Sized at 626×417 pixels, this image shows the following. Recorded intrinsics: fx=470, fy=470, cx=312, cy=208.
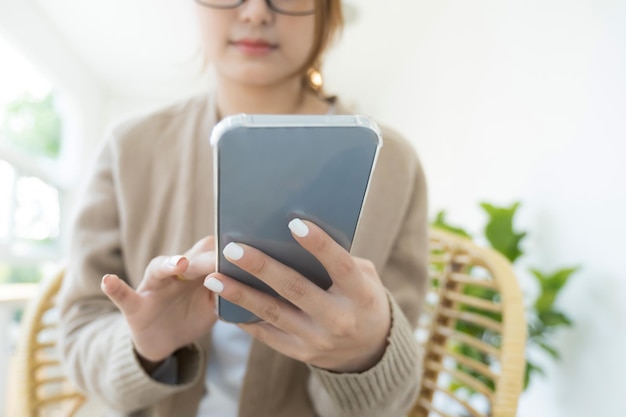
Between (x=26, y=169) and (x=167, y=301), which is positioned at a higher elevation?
(x=167, y=301)

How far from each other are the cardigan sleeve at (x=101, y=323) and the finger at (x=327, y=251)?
237 mm

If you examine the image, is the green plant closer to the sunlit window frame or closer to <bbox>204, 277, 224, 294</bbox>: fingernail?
<bbox>204, 277, 224, 294</bbox>: fingernail

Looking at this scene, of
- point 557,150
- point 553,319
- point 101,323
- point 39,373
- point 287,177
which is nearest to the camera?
point 287,177

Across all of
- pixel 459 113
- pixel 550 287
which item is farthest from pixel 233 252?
pixel 459 113

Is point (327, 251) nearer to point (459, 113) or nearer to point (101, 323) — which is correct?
point (101, 323)

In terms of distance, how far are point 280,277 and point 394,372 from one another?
0.19 metres

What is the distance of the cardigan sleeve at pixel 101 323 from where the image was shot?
450 mm

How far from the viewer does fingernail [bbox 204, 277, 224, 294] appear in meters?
0.30

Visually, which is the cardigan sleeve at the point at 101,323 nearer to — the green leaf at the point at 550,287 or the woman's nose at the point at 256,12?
the woman's nose at the point at 256,12

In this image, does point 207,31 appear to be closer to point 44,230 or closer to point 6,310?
point 6,310

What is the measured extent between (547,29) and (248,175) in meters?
1.18

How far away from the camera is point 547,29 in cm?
116

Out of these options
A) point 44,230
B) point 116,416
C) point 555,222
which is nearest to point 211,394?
point 116,416

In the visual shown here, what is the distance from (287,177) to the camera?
0.83 ft
